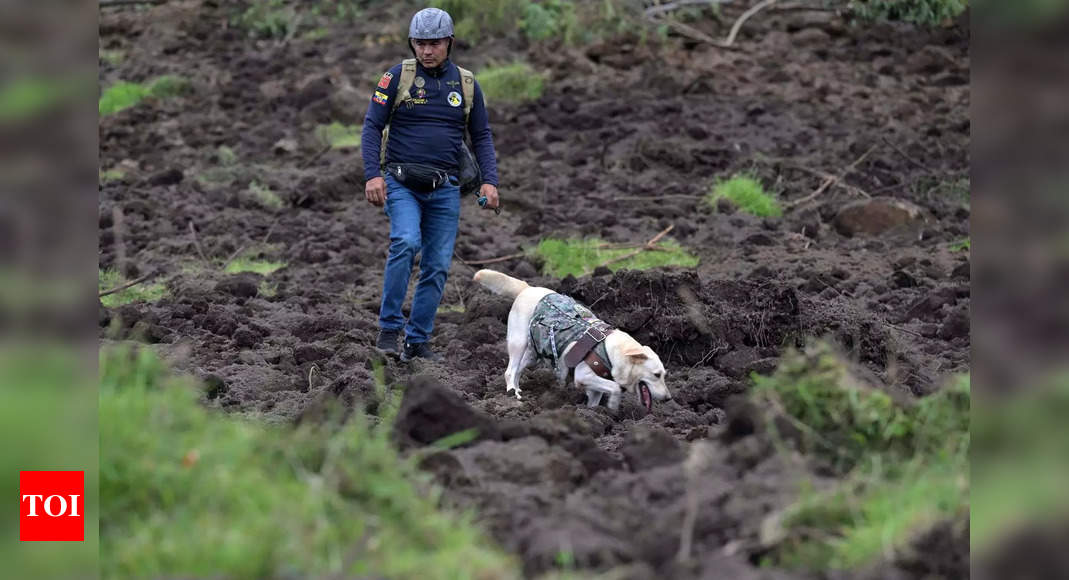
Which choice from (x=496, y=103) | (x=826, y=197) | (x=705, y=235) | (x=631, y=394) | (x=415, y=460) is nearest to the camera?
(x=415, y=460)

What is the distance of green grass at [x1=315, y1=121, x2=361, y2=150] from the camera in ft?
50.0

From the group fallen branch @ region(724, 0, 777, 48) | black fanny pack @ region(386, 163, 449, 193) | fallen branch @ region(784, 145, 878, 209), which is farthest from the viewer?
fallen branch @ region(724, 0, 777, 48)

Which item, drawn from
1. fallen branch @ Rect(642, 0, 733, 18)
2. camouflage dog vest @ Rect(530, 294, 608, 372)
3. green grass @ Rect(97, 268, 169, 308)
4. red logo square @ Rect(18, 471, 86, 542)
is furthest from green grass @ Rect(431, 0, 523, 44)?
red logo square @ Rect(18, 471, 86, 542)

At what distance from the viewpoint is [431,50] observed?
24.7ft

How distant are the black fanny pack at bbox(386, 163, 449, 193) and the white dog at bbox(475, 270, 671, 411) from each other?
0.97 m

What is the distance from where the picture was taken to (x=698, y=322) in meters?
7.93

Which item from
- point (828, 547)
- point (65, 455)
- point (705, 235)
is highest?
point (65, 455)

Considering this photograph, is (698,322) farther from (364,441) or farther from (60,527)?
(60,527)

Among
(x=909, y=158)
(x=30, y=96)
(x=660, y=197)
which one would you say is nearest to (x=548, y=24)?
(x=660, y=197)

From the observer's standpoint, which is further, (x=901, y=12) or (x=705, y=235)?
(x=901, y=12)

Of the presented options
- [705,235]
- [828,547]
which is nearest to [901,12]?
[705,235]

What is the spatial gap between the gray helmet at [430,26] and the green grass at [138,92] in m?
10.9

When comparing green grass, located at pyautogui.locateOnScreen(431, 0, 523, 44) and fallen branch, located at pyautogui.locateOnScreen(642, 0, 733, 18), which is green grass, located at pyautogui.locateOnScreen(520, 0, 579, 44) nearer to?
green grass, located at pyautogui.locateOnScreen(431, 0, 523, 44)

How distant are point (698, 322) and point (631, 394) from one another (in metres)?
1.09
